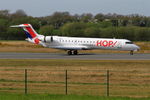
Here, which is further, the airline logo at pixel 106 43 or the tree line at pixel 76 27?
the tree line at pixel 76 27

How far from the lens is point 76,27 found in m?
131

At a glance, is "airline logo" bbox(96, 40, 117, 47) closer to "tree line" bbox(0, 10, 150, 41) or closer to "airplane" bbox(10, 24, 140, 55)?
"airplane" bbox(10, 24, 140, 55)

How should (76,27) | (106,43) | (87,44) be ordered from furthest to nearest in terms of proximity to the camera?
1. (76,27)
2. (87,44)
3. (106,43)

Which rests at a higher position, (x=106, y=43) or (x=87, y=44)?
(x=106, y=43)

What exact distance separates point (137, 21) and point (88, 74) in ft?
453

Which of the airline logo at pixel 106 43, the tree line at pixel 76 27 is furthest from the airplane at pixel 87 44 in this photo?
the tree line at pixel 76 27

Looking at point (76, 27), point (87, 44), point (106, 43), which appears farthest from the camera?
point (76, 27)

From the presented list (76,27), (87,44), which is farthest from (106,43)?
(76,27)

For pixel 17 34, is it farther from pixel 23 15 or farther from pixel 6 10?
pixel 6 10

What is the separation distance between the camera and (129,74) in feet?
116

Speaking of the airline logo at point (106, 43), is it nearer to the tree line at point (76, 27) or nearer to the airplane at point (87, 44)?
the airplane at point (87, 44)

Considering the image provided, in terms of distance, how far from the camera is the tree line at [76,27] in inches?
4875

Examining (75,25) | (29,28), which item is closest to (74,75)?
(29,28)

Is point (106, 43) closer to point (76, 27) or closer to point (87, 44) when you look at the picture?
point (87, 44)
